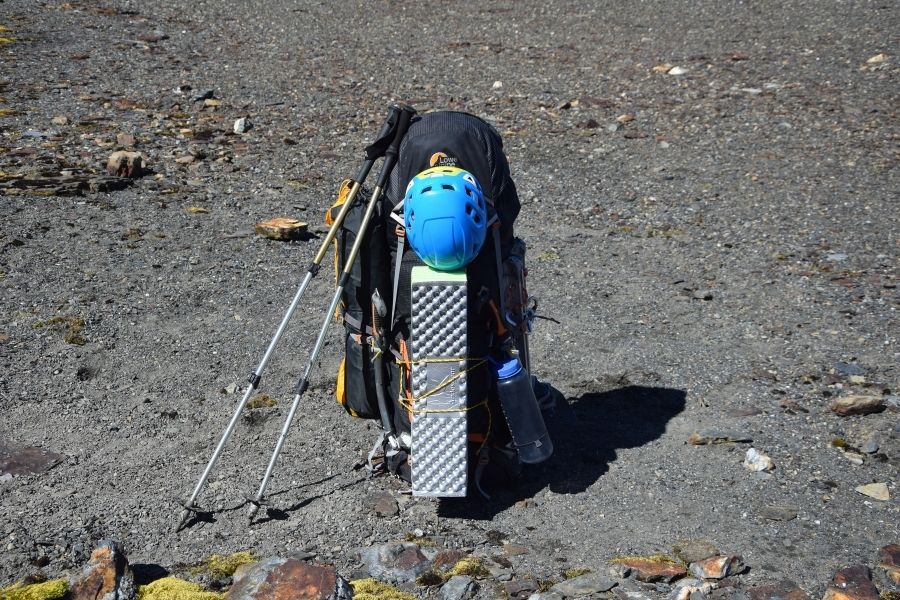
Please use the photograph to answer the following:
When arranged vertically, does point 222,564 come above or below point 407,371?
below

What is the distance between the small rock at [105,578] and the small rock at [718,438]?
3003 mm

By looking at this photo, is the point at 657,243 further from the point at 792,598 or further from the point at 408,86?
the point at 408,86

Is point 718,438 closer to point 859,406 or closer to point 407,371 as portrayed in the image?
point 859,406

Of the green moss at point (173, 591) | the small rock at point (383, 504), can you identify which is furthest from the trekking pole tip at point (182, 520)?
the small rock at point (383, 504)

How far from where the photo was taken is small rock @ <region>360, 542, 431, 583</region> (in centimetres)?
429

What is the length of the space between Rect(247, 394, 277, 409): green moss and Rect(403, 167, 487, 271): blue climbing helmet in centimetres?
184

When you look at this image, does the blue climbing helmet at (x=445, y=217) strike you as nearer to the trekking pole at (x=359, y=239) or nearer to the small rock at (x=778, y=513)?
the trekking pole at (x=359, y=239)

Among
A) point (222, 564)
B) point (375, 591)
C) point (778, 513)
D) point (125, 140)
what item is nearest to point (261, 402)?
point (222, 564)

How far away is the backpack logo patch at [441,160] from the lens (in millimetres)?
4578

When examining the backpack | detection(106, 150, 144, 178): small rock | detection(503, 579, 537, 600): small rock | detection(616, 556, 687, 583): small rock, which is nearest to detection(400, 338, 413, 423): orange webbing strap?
the backpack

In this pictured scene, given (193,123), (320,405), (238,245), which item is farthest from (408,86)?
(320,405)

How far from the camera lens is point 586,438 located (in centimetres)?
542

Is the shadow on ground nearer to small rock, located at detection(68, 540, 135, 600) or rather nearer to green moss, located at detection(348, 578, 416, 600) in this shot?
green moss, located at detection(348, 578, 416, 600)

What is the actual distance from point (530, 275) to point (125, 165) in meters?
4.12
